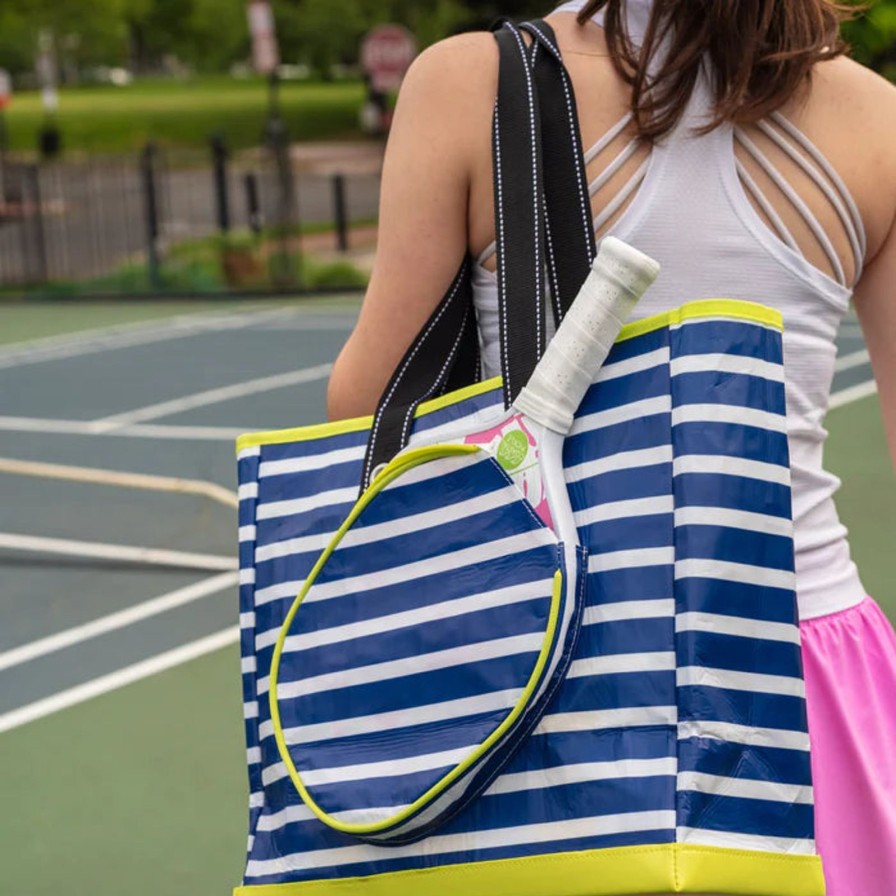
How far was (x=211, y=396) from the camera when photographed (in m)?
11.6

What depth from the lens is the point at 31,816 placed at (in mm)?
4398

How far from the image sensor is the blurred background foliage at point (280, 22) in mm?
38250

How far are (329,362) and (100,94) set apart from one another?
64143mm

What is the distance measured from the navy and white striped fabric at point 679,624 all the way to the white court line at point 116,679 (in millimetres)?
3834

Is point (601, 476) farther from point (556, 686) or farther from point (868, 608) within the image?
point (868, 608)

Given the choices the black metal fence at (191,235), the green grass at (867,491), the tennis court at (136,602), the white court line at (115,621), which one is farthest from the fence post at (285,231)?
the white court line at (115,621)

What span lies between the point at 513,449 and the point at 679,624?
0.66 feet

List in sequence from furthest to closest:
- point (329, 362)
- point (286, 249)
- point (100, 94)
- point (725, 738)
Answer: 1. point (100, 94)
2. point (286, 249)
3. point (329, 362)
4. point (725, 738)

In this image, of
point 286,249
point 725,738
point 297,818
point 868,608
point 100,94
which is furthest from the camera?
point 100,94

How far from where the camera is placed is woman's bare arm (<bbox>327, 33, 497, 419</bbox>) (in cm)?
157

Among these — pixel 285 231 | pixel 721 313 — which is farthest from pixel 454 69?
pixel 285 231

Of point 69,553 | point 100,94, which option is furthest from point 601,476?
point 100,94

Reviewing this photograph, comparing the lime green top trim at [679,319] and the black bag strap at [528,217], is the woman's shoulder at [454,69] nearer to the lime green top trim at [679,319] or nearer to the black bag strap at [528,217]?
the black bag strap at [528,217]

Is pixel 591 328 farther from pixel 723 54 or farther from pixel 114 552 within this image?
pixel 114 552
